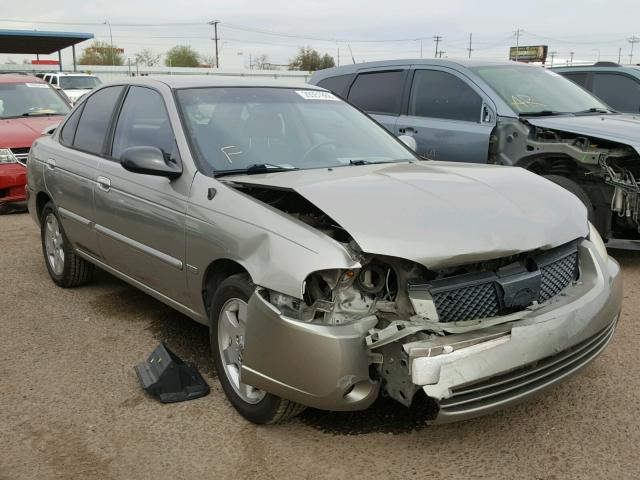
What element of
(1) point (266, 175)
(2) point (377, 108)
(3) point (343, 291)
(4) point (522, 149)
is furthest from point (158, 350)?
(2) point (377, 108)

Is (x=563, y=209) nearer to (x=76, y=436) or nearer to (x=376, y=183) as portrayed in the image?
(x=376, y=183)

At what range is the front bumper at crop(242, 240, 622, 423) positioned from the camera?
2.51 metres

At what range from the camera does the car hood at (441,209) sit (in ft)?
8.64

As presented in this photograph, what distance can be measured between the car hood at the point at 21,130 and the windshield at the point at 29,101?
23cm

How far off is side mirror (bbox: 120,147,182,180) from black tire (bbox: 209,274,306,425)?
784mm

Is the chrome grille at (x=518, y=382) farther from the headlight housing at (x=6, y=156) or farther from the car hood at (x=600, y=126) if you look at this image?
the headlight housing at (x=6, y=156)

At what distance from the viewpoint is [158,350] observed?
3660mm

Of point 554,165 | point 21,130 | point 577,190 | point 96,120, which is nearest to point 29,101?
point 21,130

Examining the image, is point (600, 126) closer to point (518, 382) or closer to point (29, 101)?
point (518, 382)

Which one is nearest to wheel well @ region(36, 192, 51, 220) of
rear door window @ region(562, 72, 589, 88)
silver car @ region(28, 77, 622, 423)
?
silver car @ region(28, 77, 622, 423)

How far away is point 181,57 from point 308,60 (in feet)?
62.5

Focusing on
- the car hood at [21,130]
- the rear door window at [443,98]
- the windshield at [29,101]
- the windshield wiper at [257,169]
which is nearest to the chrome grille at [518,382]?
the windshield wiper at [257,169]

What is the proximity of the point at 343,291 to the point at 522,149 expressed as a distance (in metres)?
3.86

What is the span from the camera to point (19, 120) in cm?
945
